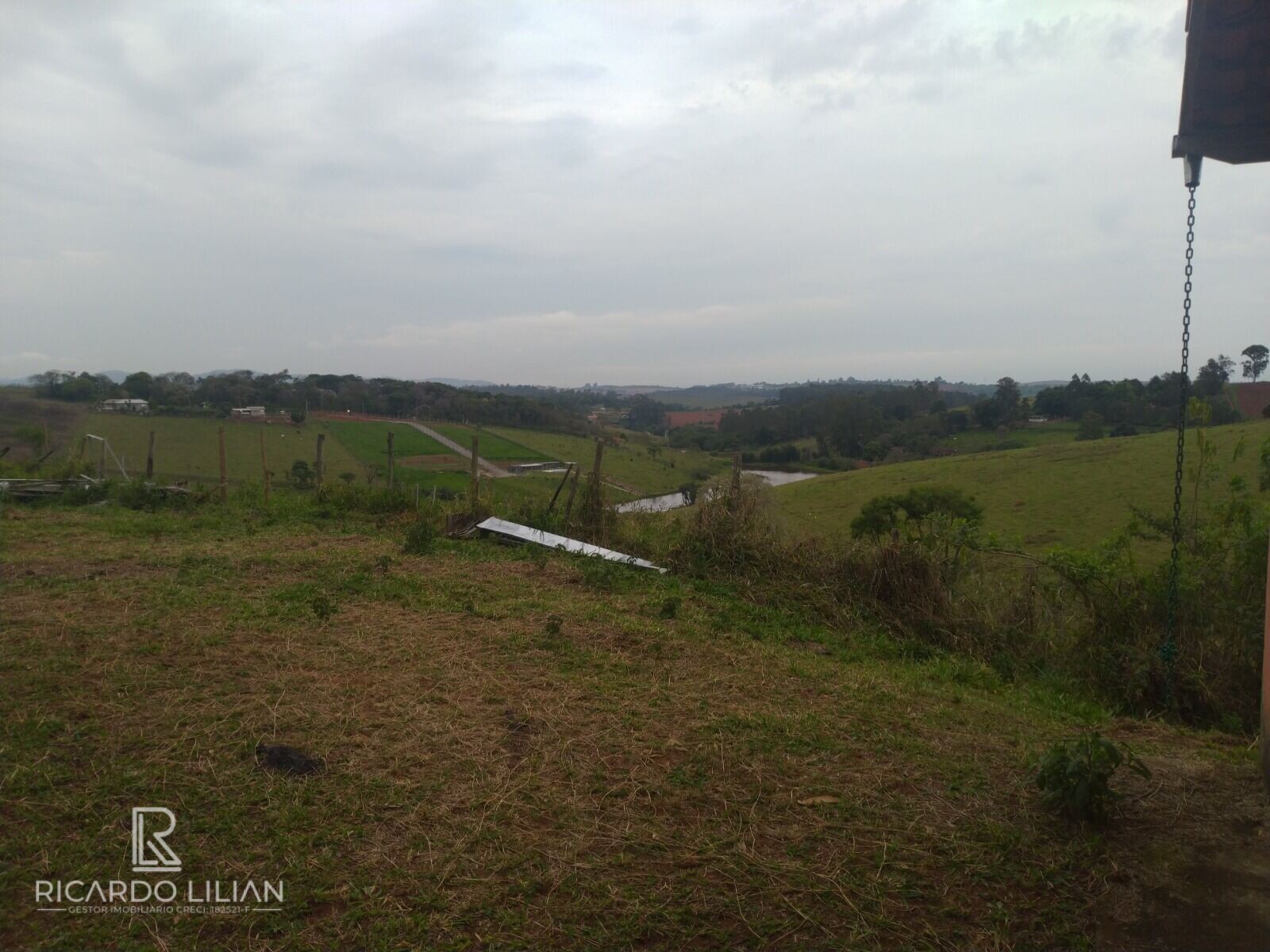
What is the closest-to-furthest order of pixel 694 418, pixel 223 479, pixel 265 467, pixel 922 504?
pixel 223 479 → pixel 265 467 → pixel 922 504 → pixel 694 418

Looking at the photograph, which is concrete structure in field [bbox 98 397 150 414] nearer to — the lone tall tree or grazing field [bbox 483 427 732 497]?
grazing field [bbox 483 427 732 497]

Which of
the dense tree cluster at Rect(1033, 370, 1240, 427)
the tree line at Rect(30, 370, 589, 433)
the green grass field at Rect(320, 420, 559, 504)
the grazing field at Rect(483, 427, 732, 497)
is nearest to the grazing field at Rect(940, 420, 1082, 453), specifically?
the dense tree cluster at Rect(1033, 370, 1240, 427)

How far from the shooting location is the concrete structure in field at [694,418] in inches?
1125

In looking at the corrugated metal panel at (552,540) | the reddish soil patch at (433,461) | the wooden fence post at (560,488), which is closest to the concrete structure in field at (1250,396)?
the corrugated metal panel at (552,540)

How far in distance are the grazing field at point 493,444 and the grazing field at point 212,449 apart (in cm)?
225

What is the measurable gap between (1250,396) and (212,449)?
15541 millimetres

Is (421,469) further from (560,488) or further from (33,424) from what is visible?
(33,424)

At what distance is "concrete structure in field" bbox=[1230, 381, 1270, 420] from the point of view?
6770mm

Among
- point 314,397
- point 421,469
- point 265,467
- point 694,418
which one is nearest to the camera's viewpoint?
point 265,467

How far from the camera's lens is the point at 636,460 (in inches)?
552

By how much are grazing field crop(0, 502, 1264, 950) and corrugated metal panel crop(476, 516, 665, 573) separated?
225cm

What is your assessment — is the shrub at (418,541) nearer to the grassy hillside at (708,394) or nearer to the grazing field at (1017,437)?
the grazing field at (1017,437)

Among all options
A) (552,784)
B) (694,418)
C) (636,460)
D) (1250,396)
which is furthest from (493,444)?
(694,418)

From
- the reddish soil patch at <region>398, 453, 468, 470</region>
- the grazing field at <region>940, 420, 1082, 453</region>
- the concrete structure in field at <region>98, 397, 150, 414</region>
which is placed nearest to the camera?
the reddish soil patch at <region>398, 453, 468, 470</region>
